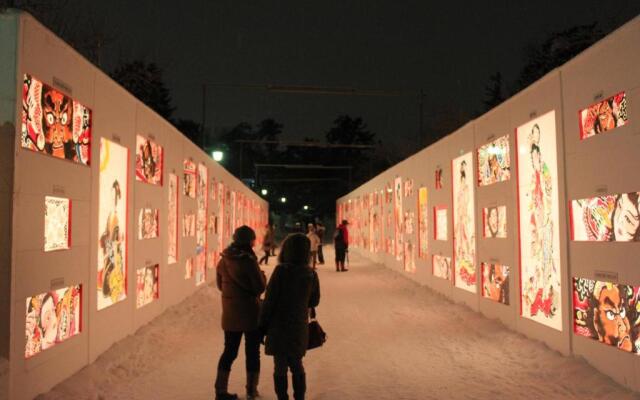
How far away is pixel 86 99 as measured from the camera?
6.66 metres

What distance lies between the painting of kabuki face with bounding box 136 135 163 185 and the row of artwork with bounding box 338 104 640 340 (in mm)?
6172

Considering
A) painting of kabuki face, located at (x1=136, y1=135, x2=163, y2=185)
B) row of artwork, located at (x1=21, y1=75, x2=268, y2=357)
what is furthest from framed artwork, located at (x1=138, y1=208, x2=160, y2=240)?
painting of kabuki face, located at (x1=136, y1=135, x2=163, y2=185)

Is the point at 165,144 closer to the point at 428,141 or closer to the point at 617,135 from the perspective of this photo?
the point at 617,135

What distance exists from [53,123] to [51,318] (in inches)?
80.4

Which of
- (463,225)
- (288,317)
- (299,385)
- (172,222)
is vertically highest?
(172,222)

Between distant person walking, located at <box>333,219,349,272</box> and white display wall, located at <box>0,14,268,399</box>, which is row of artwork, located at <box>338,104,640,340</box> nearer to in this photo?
white display wall, located at <box>0,14,268,399</box>

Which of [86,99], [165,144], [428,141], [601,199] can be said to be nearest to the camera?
[601,199]

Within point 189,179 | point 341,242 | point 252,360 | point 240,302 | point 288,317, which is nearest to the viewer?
point 288,317

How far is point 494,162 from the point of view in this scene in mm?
9977

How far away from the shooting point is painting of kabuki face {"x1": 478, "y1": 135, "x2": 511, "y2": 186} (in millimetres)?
9398

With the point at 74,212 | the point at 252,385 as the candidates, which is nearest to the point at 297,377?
the point at 252,385

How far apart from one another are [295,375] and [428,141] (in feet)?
127

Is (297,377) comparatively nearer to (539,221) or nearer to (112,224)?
(112,224)

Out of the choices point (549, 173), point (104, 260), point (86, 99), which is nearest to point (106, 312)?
point (104, 260)
